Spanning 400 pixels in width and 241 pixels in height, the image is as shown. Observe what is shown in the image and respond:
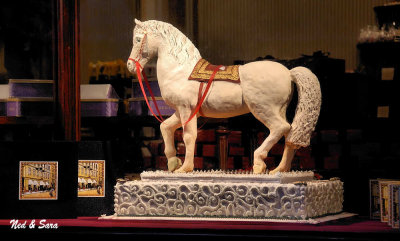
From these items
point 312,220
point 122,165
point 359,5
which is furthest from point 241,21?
point 312,220

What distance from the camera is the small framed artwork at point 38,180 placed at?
2945mm

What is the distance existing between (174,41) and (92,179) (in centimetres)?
78

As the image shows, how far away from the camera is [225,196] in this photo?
273 centimetres

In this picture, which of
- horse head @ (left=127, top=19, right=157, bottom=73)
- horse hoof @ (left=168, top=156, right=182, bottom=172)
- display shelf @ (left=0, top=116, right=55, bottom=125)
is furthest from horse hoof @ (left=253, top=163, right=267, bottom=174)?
display shelf @ (left=0, top=116, right=55, bottom=125)

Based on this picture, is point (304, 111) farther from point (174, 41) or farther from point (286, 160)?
point (174, 41)

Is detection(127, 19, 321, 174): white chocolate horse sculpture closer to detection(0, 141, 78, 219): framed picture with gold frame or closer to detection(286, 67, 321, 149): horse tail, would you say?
detection(286, 67, 321, 149): horse tail

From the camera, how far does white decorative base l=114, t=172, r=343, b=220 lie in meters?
2.68

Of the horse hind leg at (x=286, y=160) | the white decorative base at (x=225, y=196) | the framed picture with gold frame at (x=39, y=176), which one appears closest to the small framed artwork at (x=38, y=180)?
the framed picture with gold frame at (x=39, y=176)

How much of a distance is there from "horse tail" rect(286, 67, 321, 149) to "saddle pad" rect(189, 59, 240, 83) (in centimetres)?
28

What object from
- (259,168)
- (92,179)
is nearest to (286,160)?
(259,168)

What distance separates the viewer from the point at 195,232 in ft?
8.48

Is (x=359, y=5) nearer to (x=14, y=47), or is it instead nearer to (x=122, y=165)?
(x=122, y=165)

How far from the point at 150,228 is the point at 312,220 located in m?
0.67

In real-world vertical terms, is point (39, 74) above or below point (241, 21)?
below
